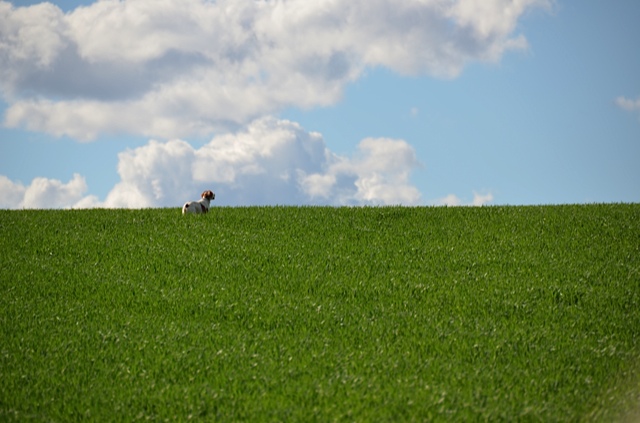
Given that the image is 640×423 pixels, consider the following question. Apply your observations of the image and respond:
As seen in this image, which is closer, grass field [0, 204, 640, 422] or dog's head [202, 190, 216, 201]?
grass field [0, 204, 640, 422]

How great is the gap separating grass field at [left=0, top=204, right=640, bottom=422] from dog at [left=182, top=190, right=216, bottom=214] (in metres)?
0.41

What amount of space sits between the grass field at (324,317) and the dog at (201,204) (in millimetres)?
410

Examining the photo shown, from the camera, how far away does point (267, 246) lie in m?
20.3

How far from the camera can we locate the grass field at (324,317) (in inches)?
434

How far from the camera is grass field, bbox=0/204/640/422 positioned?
11.0m

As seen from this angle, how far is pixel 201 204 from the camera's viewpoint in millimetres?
24312

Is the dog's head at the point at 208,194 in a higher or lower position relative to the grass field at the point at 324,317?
higher

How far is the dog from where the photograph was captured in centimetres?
2412

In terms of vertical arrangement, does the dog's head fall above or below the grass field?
above

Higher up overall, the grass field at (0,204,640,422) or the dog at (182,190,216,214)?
the dog at (182,190,216,214)

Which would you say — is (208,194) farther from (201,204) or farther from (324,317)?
(324,317)

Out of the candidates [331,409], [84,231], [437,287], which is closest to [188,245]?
[84,231]

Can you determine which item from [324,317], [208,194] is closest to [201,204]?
[208,194]

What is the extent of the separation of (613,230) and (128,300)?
14916mm
